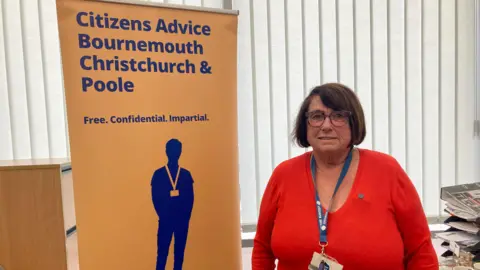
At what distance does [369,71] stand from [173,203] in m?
1.57

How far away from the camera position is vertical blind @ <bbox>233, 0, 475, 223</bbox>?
2152mm

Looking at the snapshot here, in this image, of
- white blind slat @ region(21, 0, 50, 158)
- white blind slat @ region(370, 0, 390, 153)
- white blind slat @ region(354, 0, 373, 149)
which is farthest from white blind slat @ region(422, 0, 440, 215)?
white blind slat @ region(21, 0, 50, 158)

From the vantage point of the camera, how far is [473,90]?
88.0 inches

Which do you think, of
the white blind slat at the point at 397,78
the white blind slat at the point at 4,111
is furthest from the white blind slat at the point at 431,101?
the white blind slat at the point at 4,111

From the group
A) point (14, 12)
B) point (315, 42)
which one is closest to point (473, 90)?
point (315, 42)

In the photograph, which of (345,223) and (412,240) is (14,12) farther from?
(412,240)

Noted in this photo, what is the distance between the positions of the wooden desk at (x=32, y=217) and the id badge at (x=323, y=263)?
0.93 meters

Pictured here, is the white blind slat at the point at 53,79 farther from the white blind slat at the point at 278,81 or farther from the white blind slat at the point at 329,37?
the white blind slat at the point at 329,37

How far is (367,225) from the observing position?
3.78 feet

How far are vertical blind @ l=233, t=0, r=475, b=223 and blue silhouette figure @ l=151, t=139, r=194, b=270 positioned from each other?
0.74 metres

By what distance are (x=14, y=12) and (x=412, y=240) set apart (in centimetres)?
250

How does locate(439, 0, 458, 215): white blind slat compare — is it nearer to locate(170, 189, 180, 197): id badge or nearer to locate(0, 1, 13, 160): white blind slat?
locate(170, 189, 180, 197): id badge

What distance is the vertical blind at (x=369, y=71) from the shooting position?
2.15 m

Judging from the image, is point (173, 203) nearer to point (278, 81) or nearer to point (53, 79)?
point (278, 81)
